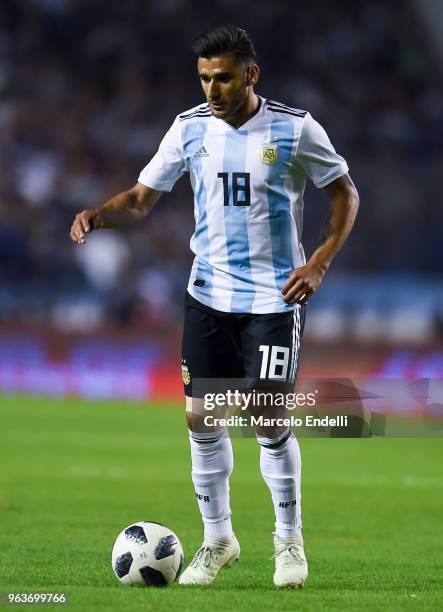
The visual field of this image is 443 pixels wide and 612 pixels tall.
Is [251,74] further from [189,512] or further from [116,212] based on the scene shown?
[189,512]

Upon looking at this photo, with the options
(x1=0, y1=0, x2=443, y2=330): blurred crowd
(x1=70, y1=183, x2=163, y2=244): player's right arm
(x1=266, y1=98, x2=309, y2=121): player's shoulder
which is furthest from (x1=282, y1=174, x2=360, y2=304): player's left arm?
(x1=0, y1=0, x2=443, y2=330): blurred crowd

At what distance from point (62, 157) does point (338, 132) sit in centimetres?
446

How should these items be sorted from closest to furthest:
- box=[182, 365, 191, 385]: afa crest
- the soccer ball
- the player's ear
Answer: the soccer ball < the player's ear < box=[182, 365, 191, 385]: afa crest

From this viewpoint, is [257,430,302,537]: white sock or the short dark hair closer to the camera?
the short dark hair

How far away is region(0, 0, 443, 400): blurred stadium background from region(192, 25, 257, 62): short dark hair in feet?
36.5

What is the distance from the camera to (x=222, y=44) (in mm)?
4773

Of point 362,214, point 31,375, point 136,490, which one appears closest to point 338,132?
point 362,214

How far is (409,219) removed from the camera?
59.0 feet

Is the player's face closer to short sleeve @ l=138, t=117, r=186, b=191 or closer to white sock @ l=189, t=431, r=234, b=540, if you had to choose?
short sleeve @ l=138, t=117, r=186, b=191

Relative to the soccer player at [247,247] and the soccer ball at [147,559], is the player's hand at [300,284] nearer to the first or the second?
the soccer player at [247,247]

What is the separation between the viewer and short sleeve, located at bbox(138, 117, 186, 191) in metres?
5.09

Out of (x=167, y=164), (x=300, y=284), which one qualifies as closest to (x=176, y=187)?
(x=167, y=164)

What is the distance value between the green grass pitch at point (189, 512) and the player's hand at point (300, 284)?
112 cm

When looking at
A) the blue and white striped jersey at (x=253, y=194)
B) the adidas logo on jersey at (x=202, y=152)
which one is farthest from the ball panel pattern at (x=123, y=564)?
the adidas logo on jersey at (x=202, y=152)
